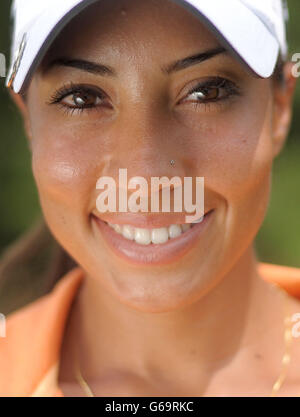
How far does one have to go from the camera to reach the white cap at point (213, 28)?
1.31 m

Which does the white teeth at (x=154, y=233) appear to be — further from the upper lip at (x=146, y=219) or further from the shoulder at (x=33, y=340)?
the shoulder at (x=33, y=340)

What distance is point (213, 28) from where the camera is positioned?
4.27 feet

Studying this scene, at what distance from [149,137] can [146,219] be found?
0.63ft

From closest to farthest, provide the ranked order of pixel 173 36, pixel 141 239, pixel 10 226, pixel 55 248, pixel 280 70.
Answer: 1. pixel 173 36
2. pixel 141 239
3. pixel 280 70
4. pixel 55 248
5. pixel 10 226

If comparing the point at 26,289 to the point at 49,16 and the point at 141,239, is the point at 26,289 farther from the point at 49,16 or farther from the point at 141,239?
the point at 49,16

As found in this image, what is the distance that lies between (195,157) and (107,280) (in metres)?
0.34

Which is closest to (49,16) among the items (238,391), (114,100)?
(114,100)

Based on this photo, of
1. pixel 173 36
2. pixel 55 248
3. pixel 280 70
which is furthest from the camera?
pixel 55 248

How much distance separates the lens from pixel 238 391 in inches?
62.9

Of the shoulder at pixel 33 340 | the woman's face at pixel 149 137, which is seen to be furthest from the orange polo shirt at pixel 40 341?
the woman's face at pixel 149 137

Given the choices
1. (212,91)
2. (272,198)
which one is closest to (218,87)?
(212,91)

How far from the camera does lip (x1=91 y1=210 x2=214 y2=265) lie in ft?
4.88

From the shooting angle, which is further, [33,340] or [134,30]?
[33,340]

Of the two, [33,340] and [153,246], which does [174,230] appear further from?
[33,340]
